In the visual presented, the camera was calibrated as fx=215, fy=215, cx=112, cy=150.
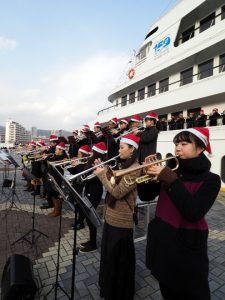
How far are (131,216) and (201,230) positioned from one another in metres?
1.30

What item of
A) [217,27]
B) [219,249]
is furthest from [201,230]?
[217,27]

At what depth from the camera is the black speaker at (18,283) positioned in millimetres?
2732

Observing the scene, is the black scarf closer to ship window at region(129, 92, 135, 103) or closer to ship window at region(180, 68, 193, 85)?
ship window at region(180, 68, 193, 85)

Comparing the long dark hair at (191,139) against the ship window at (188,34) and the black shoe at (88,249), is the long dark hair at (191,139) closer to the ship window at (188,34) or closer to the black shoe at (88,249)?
the black shoe at (88,249)

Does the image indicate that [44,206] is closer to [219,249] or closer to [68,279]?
[68,279]

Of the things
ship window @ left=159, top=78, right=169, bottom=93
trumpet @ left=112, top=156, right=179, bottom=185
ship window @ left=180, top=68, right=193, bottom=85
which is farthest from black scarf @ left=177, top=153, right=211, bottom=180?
ship window @ left=159, top=78, right=169, bottom=93

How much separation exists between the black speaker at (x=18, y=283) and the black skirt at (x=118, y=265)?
1003 mm

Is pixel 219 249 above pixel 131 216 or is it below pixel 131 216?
below

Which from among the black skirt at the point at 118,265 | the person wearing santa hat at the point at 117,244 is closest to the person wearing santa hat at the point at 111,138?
the person wearing santa hat at the point at 117,244

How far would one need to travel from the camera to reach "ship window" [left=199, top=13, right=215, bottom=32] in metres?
16.8

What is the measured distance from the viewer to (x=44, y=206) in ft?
25.7

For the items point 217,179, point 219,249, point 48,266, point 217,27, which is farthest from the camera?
point 217,27

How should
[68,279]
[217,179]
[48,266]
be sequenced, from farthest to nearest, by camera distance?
[48,266] < [68,279] < [217,179]

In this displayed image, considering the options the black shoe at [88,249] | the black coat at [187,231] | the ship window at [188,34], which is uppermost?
the ship window at [188,34]
